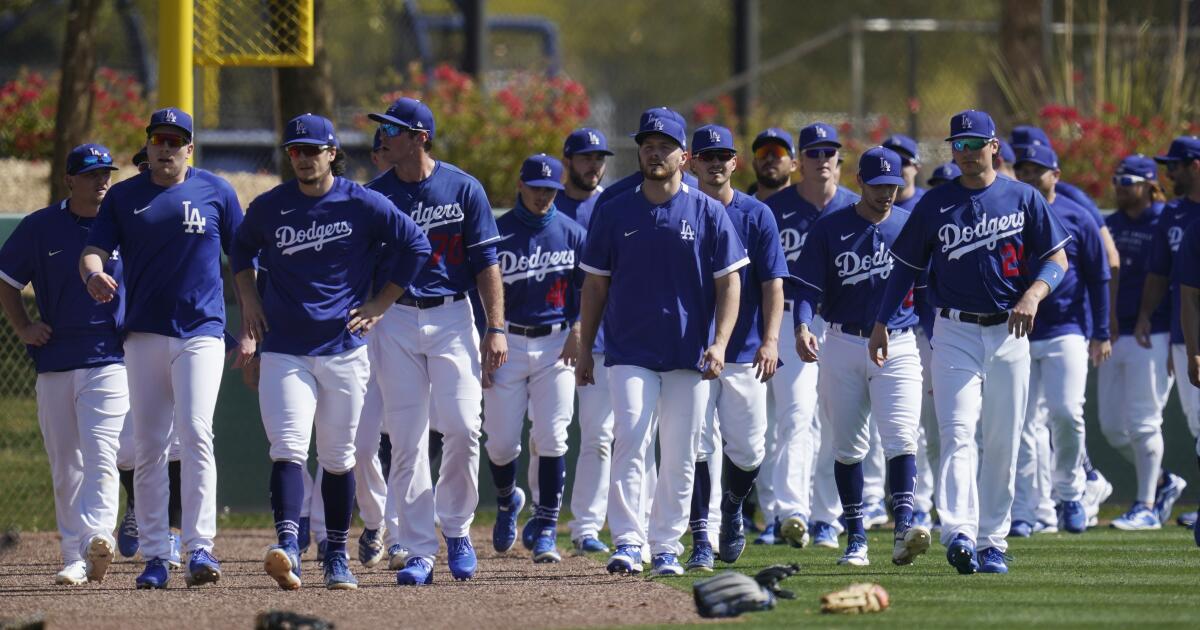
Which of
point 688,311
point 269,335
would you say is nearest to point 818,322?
point 688,311

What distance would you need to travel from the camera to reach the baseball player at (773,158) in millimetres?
10906

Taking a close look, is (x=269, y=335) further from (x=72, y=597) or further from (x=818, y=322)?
(x=818, y=322)

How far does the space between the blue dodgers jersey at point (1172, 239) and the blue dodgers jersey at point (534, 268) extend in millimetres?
3537

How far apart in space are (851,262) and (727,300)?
130 cm

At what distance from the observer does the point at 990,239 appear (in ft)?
29.0

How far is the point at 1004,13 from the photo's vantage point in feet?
64.1

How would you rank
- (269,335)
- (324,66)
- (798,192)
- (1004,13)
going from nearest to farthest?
(269,335)
(798,192)
(324,66)
(1004,13)

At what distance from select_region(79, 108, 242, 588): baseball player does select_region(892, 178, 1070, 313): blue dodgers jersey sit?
3.51m

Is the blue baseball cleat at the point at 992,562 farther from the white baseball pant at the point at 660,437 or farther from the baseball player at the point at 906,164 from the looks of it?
the baseball player at the point at 906,164

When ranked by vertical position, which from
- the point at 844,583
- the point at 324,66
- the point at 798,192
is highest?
the point at 324,66

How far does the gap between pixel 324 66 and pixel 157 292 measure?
19.2 ft

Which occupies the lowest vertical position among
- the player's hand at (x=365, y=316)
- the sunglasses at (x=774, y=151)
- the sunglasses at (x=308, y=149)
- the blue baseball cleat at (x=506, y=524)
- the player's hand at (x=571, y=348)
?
the blue baseball cleat at (x=506, y=524)

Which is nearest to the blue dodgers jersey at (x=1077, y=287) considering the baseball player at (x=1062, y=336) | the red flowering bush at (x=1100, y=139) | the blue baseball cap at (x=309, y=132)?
the baseball player at (x=1062, y=336)

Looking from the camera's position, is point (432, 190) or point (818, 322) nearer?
point (432, 190)
